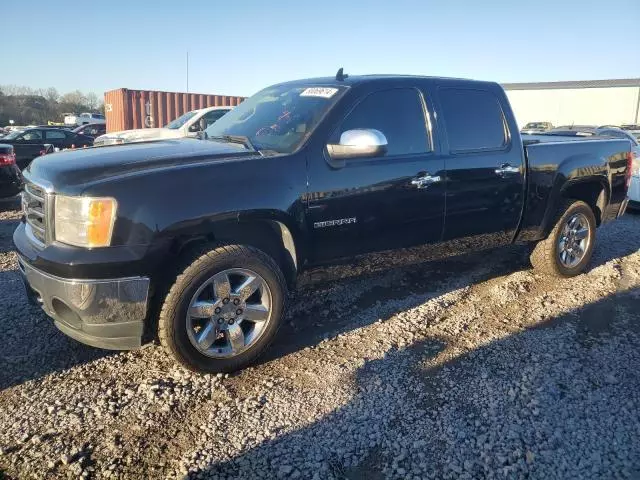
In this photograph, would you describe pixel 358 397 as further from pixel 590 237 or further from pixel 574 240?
pixel 590 237

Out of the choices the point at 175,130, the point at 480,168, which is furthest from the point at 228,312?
the point at 175,130

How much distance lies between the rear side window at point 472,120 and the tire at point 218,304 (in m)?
1.89

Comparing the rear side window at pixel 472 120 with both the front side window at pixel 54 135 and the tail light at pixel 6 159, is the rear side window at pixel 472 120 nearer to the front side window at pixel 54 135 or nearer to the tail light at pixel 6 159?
the tail light at pixel 6 159

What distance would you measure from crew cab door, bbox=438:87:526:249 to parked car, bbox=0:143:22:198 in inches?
245

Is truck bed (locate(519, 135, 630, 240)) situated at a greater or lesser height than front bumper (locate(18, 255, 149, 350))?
greater

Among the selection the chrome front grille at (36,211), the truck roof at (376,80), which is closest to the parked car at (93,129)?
the truck roof at (376,80)

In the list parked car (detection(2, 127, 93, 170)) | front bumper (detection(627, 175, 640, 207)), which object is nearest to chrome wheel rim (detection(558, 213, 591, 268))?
front bumper (detection(627, 175, 640, 207))

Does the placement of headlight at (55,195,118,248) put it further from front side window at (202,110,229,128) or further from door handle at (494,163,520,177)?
front side window at (202,110,229,128)

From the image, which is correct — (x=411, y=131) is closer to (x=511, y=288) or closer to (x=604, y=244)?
(x=511, y=288)

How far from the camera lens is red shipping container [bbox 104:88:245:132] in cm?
1702

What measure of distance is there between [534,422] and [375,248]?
5.08 feet

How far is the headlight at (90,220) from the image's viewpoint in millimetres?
2711

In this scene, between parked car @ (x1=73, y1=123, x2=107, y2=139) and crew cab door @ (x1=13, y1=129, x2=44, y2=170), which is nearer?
crew cab door @ (x1=13, y1=129, x2=44, y2=170)

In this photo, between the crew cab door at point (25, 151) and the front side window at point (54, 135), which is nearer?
the crew cab door at point (25, 151)
